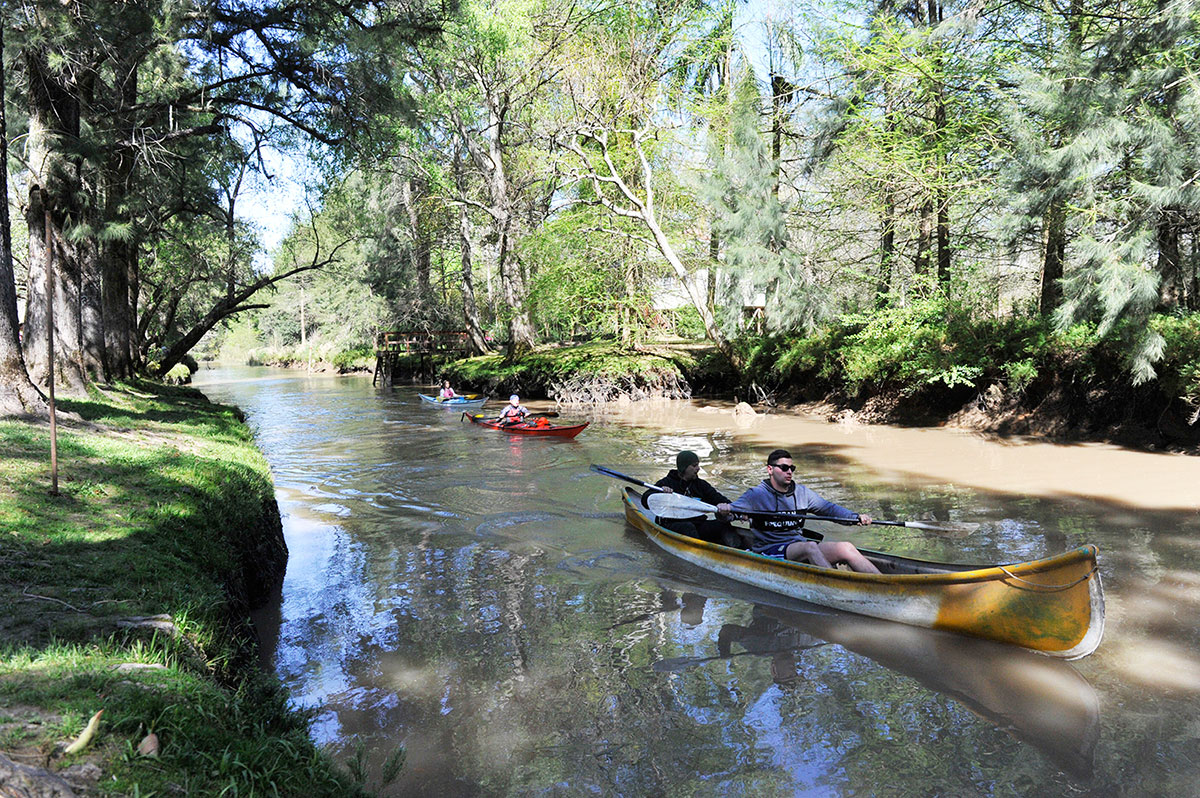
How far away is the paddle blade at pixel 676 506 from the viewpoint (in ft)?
26.0

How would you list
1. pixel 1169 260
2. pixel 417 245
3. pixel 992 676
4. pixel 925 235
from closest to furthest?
pixel 992 676 < pixel 1169 260 < pixel 925 235 < pixel 417 245

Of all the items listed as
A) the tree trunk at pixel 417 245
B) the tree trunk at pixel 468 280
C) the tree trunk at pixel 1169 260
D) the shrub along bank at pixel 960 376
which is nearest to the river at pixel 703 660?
the shrub along bank at pixel 960 376

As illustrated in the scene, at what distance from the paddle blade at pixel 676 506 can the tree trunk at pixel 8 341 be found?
7301mm

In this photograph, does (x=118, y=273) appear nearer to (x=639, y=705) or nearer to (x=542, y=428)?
(x=542, y=428)

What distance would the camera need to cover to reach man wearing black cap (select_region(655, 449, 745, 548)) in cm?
799

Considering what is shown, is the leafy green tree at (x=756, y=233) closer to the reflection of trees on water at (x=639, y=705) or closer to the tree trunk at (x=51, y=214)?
the reflection of trees on water at (x=639, y=705)

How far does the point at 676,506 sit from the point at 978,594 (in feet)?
10.7

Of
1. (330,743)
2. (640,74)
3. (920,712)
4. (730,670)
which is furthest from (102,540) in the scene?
(640,74)

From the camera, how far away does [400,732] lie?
14.9ft

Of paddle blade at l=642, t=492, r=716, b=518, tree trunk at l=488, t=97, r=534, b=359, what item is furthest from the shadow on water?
tree trunk at l=488, t=97, r=534, b=359

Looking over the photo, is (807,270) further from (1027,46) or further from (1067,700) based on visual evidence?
(1067,700)

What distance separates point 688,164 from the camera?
80.0ft

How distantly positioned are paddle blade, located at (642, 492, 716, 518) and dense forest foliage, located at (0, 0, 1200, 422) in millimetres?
6132

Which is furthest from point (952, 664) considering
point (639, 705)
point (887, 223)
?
point (887, 223)
